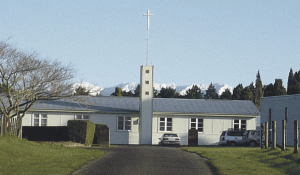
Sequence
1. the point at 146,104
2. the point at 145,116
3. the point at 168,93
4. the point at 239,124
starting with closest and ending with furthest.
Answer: the point at 145,116 < the point at 146,104 < the point at 239,124 < the point at 168,93

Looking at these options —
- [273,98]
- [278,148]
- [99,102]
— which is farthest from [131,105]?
[278,148]

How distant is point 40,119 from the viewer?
145ft

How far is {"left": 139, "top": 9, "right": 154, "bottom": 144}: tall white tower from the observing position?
4512 cm

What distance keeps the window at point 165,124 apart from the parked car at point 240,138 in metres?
6.85

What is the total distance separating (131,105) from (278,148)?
25183 mm

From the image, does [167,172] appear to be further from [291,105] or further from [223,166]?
[291,105]

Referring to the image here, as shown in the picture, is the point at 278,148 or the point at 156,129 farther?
the point at 156,129

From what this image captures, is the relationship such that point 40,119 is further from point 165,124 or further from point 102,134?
point 165,124

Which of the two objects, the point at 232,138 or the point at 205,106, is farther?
the point at 205,106

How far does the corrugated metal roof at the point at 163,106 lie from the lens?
45.0 m

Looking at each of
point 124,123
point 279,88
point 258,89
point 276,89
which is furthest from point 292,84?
point 124,123

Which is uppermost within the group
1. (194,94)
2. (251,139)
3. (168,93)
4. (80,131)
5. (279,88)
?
(279,88)

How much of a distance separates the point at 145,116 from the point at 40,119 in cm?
951

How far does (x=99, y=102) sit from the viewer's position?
157ft
